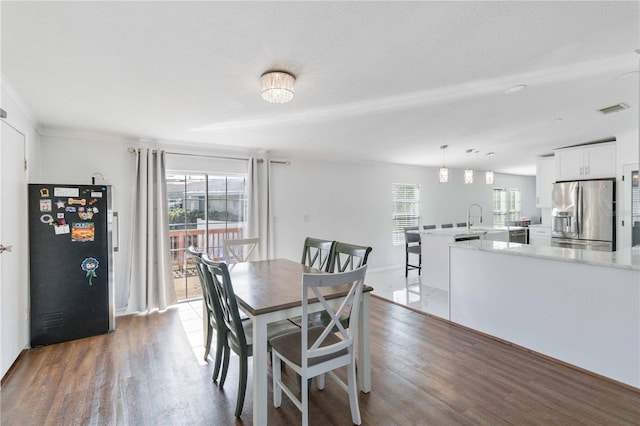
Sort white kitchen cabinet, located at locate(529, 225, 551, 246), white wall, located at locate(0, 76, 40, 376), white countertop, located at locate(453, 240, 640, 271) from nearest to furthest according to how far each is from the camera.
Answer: white countertop, located at locate(453, 240, 640, 271), white wall, located at locate(0, 76, 40, 376), white kitchen cabinet, located at locate(529, 225, 551, 246)

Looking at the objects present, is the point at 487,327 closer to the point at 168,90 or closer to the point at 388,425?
the point at 388,425

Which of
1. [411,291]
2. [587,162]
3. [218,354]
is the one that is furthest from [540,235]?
[218,354]

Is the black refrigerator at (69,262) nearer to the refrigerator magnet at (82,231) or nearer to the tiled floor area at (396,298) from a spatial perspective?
the refrigerator magnet at (82,231)

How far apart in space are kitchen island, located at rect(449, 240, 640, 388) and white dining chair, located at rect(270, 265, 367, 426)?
1865mm

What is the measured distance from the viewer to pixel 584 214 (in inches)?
204

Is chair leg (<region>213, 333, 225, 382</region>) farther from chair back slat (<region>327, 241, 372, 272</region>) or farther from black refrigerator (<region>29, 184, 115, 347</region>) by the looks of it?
black refrigerator (<region>29, 184, 115, 347</region>)

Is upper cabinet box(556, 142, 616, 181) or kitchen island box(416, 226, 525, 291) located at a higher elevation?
upper cabinet box(556, 142, 616, 181)

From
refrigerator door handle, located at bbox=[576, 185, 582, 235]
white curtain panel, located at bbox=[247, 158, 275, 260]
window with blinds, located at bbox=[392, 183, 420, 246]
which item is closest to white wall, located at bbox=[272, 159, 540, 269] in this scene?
window with blinds, located at bbox=[392, 183, 420, 246]

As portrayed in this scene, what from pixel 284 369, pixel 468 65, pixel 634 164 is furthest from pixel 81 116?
pixel 634 164

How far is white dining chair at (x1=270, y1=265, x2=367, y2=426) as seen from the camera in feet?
5.56

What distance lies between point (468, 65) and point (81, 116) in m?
3.65

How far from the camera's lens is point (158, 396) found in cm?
214

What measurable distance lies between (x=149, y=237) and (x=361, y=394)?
3.14 m

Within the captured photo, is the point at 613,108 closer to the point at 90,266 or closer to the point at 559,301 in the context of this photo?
the point at 559,301
